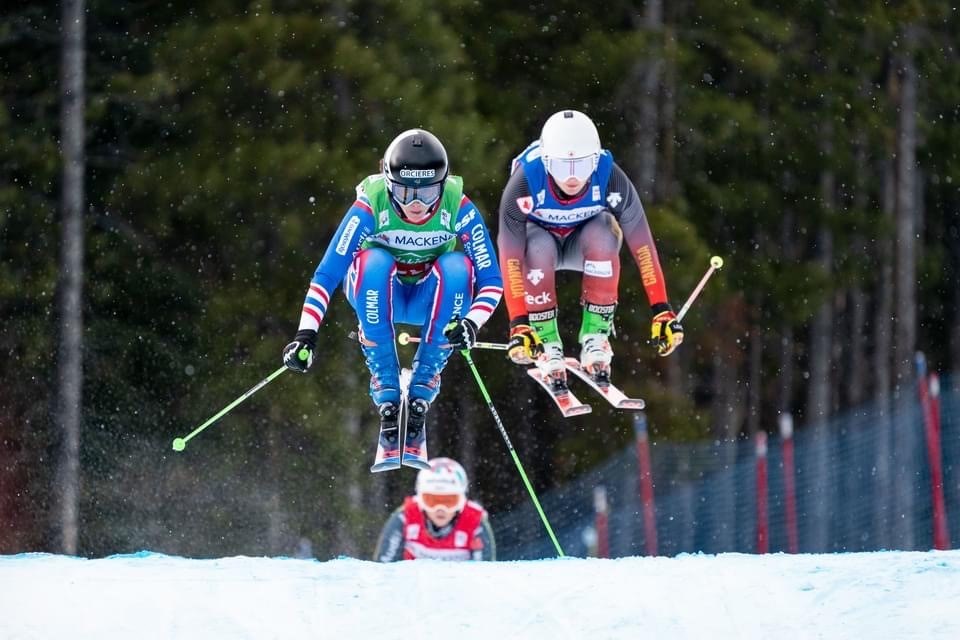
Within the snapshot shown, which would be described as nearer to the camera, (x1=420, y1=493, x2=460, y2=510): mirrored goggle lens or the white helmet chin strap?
the white helmet chin strap

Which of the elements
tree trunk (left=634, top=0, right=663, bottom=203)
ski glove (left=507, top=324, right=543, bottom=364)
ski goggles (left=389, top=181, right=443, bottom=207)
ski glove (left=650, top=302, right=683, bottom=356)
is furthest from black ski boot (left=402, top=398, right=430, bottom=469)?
tree trunk (left=634, top=0, right=663, bottom=203)

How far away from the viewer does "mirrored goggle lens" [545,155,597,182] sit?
27.6ft

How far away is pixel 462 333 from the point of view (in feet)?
27.2

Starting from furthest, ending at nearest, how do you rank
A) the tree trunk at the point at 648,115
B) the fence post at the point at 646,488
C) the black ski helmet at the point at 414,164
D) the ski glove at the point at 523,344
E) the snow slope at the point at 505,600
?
the tree trunk at the point at 648,115, the fence post at the point at 646,488, the ski glove at the point at 523,344, the black ski helmet at the point at 414,164, the snow slope at the point at 505,600

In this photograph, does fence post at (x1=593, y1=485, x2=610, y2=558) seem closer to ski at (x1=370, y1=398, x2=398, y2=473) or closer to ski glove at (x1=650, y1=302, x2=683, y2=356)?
ski glove at (x1=650, y1=302, x2=683, y2=356)

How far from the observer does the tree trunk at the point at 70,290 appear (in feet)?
55.0

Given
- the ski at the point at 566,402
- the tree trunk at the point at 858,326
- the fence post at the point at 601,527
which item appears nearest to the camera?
the ski at the point at 566,402

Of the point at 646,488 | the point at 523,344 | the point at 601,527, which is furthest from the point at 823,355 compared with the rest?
the point at 523,344

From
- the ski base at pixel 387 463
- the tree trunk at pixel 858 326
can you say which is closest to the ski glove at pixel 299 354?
the ski base at pixel 387 463

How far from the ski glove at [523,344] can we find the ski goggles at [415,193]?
87 centimetres

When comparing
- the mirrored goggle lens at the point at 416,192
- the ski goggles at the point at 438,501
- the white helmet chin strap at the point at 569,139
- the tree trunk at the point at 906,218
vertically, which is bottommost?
the ski goggles at the point at 438,501

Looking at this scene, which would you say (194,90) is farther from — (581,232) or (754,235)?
(581,232)

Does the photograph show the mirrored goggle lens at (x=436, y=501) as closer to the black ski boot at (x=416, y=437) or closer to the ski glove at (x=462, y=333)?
the black ski boot at (x=416, y=437)

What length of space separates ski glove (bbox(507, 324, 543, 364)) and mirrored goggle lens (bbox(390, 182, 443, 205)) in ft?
2.85
